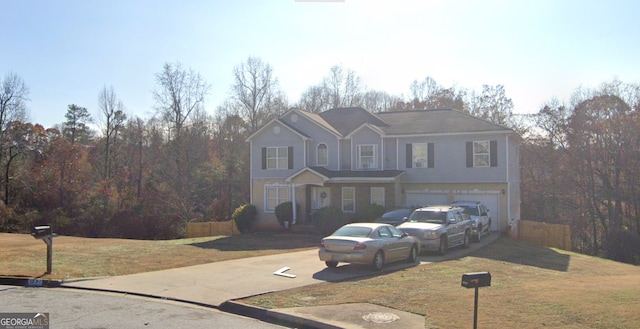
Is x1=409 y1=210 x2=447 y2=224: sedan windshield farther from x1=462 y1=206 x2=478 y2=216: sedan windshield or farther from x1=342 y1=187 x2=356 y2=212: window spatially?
x1=342 y1=187 x2=356 y2=212: window

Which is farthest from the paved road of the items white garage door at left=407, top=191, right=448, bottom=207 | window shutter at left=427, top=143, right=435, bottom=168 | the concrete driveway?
window shutter at left=427, top=143, right=435, bottom=168

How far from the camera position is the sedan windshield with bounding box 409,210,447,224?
2016 centimetres

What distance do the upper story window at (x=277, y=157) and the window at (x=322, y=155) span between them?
1785mm

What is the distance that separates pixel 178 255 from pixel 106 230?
30.6 metres

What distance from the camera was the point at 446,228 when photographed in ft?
64.2

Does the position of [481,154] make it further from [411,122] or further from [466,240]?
[466,240]

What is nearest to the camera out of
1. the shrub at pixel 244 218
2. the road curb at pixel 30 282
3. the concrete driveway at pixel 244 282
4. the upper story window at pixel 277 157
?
the concrete driveway at pixel 244 282

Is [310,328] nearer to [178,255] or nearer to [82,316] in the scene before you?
[82,316]

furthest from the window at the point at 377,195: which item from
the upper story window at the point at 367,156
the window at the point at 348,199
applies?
the upper story window at the point at 367,156

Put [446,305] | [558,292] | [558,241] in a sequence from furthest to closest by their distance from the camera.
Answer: [558,241]
[558,292]
[446,305]

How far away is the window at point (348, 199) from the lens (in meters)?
32.8

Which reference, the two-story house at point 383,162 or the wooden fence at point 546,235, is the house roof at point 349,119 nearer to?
the two-story house at point 383,162

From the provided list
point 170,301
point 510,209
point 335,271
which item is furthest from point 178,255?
point 510,209

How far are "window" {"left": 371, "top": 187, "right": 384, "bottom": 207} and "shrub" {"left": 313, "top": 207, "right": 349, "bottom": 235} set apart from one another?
2.43m
